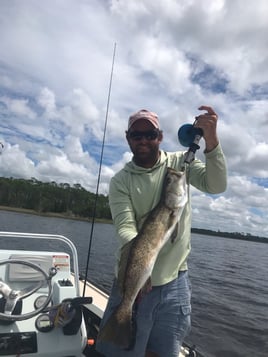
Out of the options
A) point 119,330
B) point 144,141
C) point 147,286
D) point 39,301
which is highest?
point 144,141

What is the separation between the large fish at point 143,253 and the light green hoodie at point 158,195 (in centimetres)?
16

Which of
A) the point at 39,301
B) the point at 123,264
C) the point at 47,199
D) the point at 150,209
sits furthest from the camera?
the point at 47,199

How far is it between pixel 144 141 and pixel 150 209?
0.66m

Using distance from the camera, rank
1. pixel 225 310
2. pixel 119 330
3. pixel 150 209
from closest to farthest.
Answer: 1. pixel 119 330
2. pixel 150 209
3. pixel 225 310

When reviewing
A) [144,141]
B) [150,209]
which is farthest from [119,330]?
[144,141]

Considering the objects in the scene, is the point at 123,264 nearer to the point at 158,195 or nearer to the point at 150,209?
the point at 150,209

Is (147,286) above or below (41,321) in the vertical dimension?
above

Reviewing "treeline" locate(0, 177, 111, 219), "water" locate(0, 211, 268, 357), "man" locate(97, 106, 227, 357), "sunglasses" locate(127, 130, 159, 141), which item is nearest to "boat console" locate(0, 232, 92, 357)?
"man" locate(97, 106, 227, 357)

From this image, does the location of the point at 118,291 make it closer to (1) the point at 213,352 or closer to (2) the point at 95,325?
(2) the point at 95,325

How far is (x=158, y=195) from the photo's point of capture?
3309mm

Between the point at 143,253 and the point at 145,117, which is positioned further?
the point at 145,117

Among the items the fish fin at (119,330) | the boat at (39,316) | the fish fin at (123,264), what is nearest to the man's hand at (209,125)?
the fish fin at (123,264)

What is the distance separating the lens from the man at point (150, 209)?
10.3 feet

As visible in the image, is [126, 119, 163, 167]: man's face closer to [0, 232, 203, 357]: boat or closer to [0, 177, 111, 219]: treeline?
[0, 232, 203, 357]: boat
